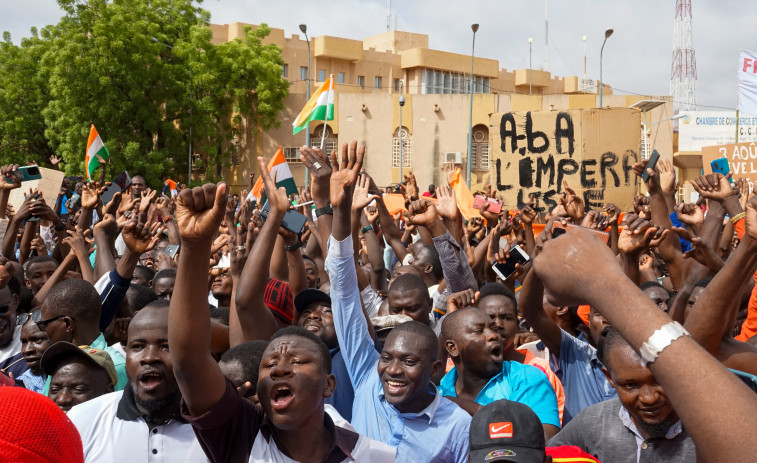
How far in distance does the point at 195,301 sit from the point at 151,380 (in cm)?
68

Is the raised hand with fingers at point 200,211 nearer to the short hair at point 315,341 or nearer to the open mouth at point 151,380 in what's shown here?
the short hair at point 315,341

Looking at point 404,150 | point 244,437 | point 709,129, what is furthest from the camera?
point 709,129

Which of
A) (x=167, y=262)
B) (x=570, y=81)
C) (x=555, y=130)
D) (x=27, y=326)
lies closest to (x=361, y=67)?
(x=570, y=81)

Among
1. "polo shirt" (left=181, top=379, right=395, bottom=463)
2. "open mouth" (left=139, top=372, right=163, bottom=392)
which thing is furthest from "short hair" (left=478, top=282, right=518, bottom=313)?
"open mouth" (left=139, top=372, right=163, bottom=392)

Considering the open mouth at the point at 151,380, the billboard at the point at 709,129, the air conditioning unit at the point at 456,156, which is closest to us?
the open mouth at the point at 151,380

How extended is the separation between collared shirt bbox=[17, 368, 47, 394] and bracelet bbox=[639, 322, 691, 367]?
136 inches

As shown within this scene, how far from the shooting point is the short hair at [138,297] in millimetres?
5050

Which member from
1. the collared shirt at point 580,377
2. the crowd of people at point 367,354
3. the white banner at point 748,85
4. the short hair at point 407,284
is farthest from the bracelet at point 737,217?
the white banner at point 748,85

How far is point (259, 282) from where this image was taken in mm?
3572

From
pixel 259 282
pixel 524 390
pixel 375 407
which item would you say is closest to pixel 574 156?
pixel 524 390

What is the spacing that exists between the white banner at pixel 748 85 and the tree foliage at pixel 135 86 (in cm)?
2098

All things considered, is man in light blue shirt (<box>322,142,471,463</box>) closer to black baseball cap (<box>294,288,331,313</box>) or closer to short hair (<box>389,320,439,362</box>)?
short hair (<box>389,320,439,362</box>)

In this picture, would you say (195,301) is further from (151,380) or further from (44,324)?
(44,324)

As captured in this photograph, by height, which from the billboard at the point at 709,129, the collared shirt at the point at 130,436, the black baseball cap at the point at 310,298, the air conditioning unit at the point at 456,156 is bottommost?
the collared shirt at the point at 130,436
